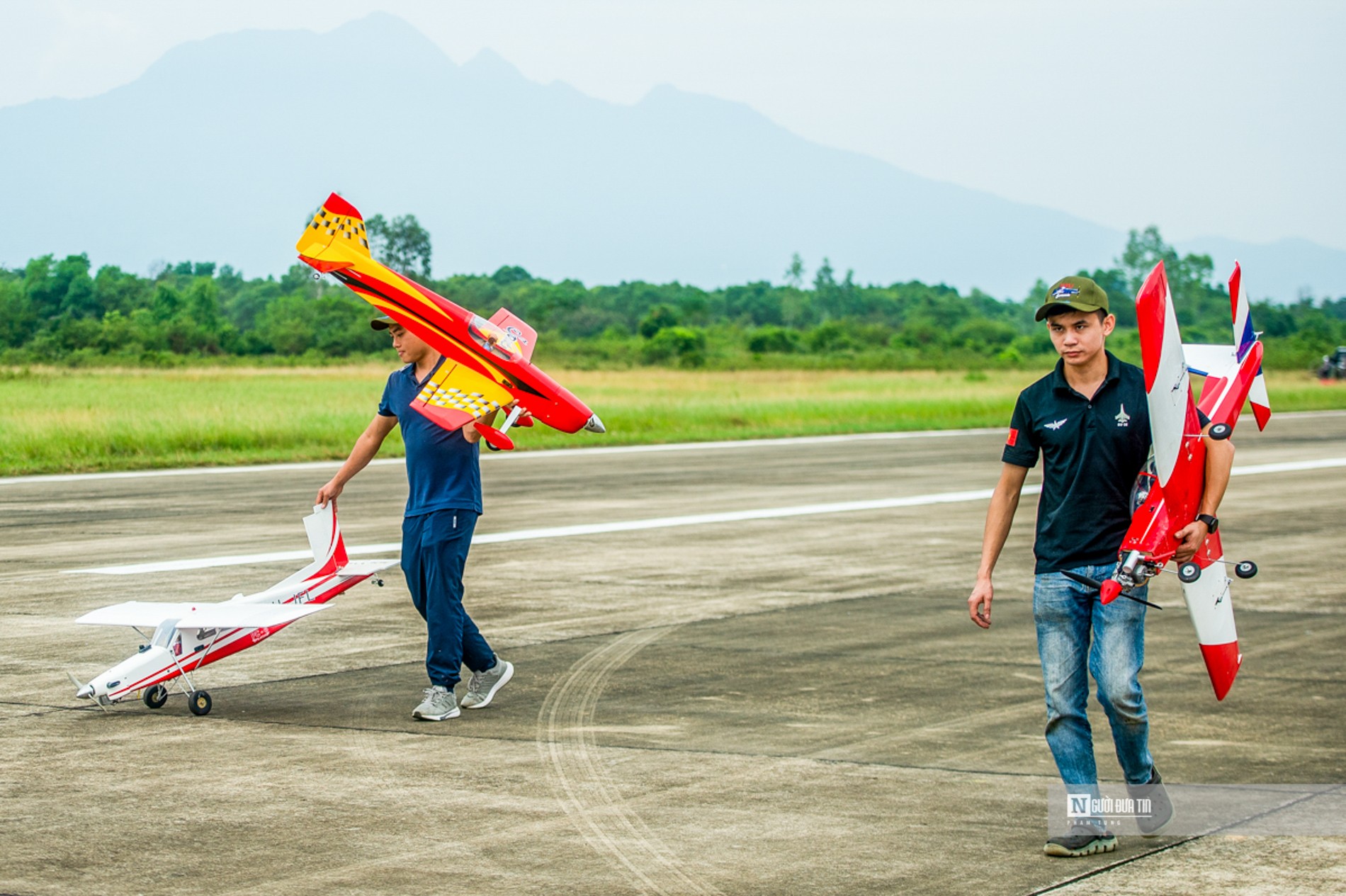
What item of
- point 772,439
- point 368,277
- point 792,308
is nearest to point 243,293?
point 772,439

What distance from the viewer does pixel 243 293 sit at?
63.5 meters

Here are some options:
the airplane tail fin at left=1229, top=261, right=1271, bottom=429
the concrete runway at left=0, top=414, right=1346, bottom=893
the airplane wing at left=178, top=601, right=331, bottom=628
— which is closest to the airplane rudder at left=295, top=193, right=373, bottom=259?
the airplane wing at left=178, top=601, right=331, bottom=628

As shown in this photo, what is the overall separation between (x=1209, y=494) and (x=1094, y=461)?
15.9 inches

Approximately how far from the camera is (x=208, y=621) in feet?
25.4

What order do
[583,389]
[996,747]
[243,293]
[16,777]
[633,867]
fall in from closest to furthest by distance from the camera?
1. [633,867]
2. [16,777]
3. [996,747]
4. [583,389]
5. [243,293]

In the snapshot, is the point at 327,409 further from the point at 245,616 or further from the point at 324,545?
the point at 245,616

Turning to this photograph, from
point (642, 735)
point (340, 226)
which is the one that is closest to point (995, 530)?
point (642, 735)

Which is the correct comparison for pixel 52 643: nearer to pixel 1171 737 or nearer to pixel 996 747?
pixel 996 747

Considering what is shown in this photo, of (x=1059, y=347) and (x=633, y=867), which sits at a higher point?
(x=1059, y=347)

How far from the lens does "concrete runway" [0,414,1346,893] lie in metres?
5.46

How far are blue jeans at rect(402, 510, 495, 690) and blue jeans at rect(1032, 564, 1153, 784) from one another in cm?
316

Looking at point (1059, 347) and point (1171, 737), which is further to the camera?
point (1171, 737)

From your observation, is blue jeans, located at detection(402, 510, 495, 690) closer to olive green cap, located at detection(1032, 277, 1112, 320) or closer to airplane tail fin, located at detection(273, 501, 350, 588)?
airplane tail fin, located at detection(273, 501, 350, 588)

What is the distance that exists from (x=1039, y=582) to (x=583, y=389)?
42.7 meters
